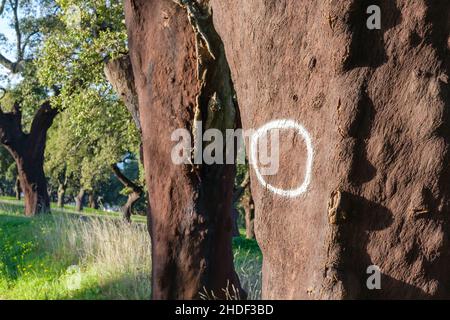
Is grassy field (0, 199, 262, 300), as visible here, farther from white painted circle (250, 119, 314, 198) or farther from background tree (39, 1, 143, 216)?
background tree (39, 1, 143, 216)

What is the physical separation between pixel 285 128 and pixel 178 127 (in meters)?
2.46

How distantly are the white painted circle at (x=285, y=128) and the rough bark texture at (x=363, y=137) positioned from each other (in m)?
0.03

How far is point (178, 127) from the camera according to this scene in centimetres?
588

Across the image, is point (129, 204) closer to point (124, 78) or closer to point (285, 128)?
point (124, 78)

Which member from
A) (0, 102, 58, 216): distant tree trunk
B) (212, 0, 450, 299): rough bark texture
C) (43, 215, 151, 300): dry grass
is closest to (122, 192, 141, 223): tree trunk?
(0, 102, 58, 216): distant tree trunk

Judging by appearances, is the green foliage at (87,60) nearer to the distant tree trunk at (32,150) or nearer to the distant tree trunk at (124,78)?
the distant tree trunk at (32,150)

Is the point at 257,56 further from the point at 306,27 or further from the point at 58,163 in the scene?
the point at 58,163

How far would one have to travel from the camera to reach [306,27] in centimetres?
346

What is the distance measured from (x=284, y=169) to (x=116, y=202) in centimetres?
5811

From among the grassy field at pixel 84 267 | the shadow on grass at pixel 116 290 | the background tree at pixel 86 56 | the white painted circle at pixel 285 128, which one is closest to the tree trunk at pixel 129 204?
the background tree at pixel 86 56

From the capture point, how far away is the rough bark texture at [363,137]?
327 cm

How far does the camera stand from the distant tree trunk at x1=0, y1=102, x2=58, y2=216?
20953 mm

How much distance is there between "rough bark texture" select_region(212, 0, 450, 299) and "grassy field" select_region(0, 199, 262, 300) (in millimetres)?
4154

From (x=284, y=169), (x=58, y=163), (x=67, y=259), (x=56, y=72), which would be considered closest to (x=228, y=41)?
(x=284, y=169)
